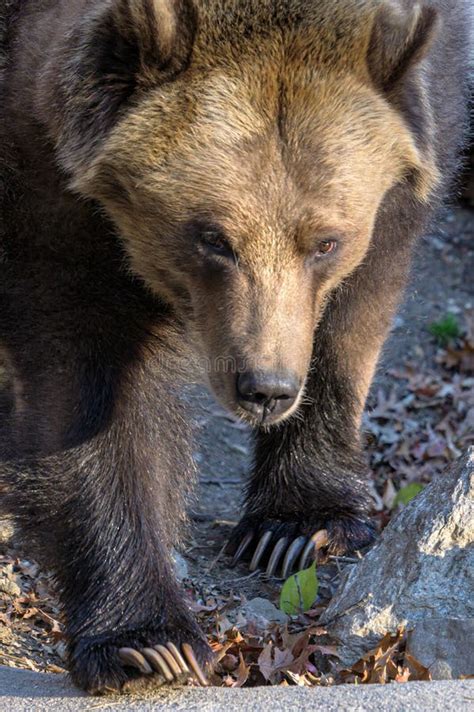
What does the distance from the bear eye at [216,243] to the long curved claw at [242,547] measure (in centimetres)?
245

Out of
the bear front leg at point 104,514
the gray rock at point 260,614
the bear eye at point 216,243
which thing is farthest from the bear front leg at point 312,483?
the bear eye at point 216,243

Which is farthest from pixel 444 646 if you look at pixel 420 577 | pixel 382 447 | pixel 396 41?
pixel 382 447

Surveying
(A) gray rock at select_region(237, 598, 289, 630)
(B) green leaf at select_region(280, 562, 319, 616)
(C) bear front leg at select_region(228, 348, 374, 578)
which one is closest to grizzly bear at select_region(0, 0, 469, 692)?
(A) gray rock at select_region(237, 598, 289, 630)

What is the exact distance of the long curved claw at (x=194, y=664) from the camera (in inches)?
192

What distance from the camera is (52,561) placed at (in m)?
5.43

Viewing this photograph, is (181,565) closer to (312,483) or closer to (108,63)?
(312,483)

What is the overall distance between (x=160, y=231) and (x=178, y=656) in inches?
66.7

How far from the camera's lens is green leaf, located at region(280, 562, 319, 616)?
601 cm

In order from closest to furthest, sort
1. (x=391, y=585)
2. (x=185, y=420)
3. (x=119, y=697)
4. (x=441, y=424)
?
(x=119, y=697)
(x=391, y=585)
(x=185, y=420)
(x=441, y=424)

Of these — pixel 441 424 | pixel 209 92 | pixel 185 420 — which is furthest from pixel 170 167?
pixel 441 424

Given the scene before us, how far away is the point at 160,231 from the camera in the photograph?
5.16 m

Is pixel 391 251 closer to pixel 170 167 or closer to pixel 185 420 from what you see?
pixel 185 420

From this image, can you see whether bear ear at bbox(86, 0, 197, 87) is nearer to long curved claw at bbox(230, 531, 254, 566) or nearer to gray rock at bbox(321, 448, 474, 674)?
gray rock at bbox(321, 448, 474, 674)

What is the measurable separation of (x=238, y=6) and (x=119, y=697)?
107 inches
